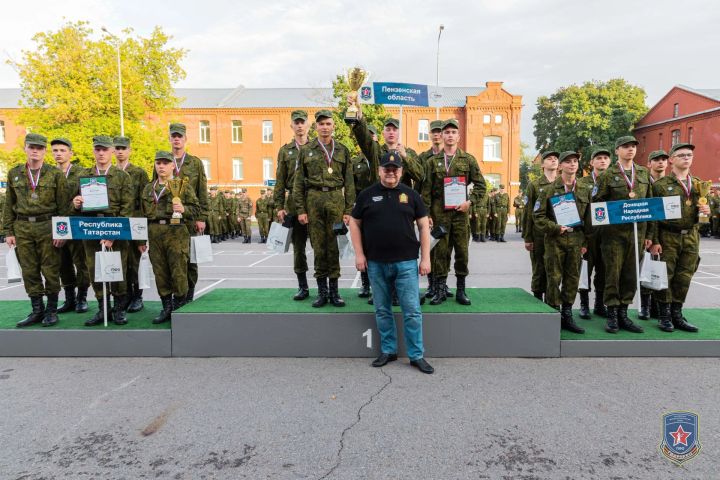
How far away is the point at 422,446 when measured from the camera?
3371 mm

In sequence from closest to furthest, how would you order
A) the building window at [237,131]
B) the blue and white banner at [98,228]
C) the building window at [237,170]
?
the blue and white banner at [98,228] → the building window at [237,131] → the building window at [237,170]

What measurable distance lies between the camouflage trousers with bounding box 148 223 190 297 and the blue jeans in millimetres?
2359

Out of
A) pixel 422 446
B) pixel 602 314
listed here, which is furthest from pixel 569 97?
pixel 422 446

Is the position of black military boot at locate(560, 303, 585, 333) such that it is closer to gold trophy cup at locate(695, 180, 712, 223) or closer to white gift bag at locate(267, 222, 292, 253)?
gold trophy cup at locate(695, 180, 712, 223)

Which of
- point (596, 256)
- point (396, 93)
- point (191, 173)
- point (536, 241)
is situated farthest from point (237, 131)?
point (596, 256)

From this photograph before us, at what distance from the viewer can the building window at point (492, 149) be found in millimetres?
43312

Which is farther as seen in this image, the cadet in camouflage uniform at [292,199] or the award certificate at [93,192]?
the cadet in camouflage uniform at [292,199]

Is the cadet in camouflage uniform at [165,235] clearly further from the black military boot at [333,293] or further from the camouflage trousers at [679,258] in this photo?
the camouflage trousers at [679,258]

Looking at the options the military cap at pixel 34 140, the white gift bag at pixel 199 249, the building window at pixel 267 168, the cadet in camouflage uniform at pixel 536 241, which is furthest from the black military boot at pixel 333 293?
the building window at pixel 267 168

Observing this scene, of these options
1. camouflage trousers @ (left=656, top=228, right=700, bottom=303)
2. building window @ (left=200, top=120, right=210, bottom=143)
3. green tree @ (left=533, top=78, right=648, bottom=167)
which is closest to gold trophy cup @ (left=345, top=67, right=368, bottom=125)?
camouflage trousers @ (left=656, top=228, right=700, bottom=303)

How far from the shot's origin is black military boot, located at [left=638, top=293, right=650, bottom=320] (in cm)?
611

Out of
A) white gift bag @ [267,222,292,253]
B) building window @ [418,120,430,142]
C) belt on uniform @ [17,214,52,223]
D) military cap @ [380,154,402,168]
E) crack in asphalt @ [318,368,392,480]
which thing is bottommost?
crack in asphalt @ [318,368,392,480]

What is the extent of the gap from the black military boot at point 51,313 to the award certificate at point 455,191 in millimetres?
4831

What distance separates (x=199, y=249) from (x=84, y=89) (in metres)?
23.9
